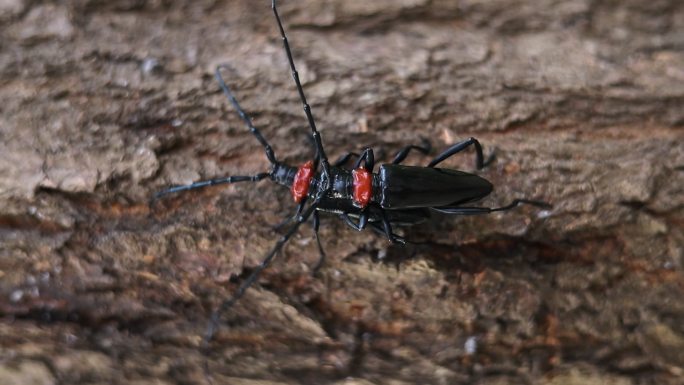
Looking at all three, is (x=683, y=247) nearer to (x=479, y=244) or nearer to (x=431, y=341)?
(x=479, y=244)

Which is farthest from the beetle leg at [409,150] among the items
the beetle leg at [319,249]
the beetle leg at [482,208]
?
the beetle leg at [319,249]

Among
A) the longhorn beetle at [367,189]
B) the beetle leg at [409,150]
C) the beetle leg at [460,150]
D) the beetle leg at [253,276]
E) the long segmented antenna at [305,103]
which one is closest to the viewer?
the long segmented antenna at [305,103]

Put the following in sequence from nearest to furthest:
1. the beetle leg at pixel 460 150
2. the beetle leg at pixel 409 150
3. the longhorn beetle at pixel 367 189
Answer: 1. the longhorn beetle at pixel 367 189
2. the beetle leg at pixel 460 150
3. the beetle leg at pixel 409 150

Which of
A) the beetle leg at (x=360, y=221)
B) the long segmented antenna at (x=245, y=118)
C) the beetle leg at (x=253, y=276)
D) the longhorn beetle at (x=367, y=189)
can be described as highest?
the long segmented antenna at (x=245, y=118)

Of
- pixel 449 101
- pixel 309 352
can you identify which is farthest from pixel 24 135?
pixel 449 101

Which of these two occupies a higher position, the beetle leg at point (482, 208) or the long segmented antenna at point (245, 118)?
the long segmented antenna at point (245, 118)

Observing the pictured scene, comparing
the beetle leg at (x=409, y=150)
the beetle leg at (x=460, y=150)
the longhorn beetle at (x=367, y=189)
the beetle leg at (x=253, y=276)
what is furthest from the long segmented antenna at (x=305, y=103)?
the beetle leg at (x=460, y=150)

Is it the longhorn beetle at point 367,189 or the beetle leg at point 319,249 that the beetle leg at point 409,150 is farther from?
the beetle leg at point 319,249

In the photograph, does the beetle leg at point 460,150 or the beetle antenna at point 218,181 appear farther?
the beetle leg at point 460,150
